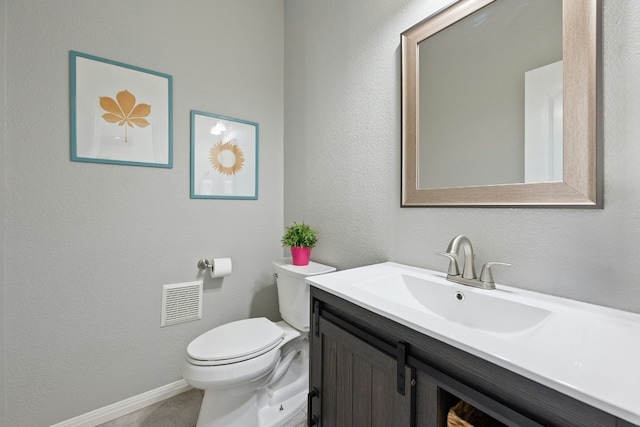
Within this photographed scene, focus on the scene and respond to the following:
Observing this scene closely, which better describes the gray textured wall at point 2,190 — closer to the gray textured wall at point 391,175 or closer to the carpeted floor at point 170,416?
the carpeted floor at point 170,416

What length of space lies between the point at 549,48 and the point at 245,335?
170cm

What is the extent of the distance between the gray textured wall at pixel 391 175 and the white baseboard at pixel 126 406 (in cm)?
119

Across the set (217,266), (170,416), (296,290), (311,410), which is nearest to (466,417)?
(311,410)

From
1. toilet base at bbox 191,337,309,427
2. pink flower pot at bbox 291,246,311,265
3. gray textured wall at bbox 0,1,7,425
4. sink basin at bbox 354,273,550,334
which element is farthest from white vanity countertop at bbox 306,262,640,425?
gray textured wall at bbox 0,1,7,425

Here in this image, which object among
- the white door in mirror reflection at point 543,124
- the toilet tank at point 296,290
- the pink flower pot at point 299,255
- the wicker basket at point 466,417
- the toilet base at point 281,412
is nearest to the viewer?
the wicker basket at point 466,417

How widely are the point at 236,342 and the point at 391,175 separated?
3.66 feet

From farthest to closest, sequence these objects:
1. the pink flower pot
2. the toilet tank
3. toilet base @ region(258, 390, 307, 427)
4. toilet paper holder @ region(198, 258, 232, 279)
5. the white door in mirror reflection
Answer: toilet paper holder @ region(198, 258, 232, 279) → the pink flower pot → the toilet tank → toilet base @ region(258, 390, 307, 427) → the white door in mirror reflection

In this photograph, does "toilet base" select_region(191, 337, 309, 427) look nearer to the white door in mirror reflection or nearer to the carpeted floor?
the carpeted floor

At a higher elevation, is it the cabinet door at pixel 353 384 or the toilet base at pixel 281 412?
the cabinet door at pixel 353 384

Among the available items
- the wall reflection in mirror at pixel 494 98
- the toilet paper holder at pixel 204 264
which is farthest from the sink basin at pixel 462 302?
the toilet paper holder at pixel 204 264

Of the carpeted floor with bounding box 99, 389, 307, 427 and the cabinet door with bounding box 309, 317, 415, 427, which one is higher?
the cabinet door with bounding box 309, 317, 415, 427

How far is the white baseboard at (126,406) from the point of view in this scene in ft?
4.54

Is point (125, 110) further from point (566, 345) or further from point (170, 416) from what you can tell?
point (566, 345)

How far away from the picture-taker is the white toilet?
1.20 meters
